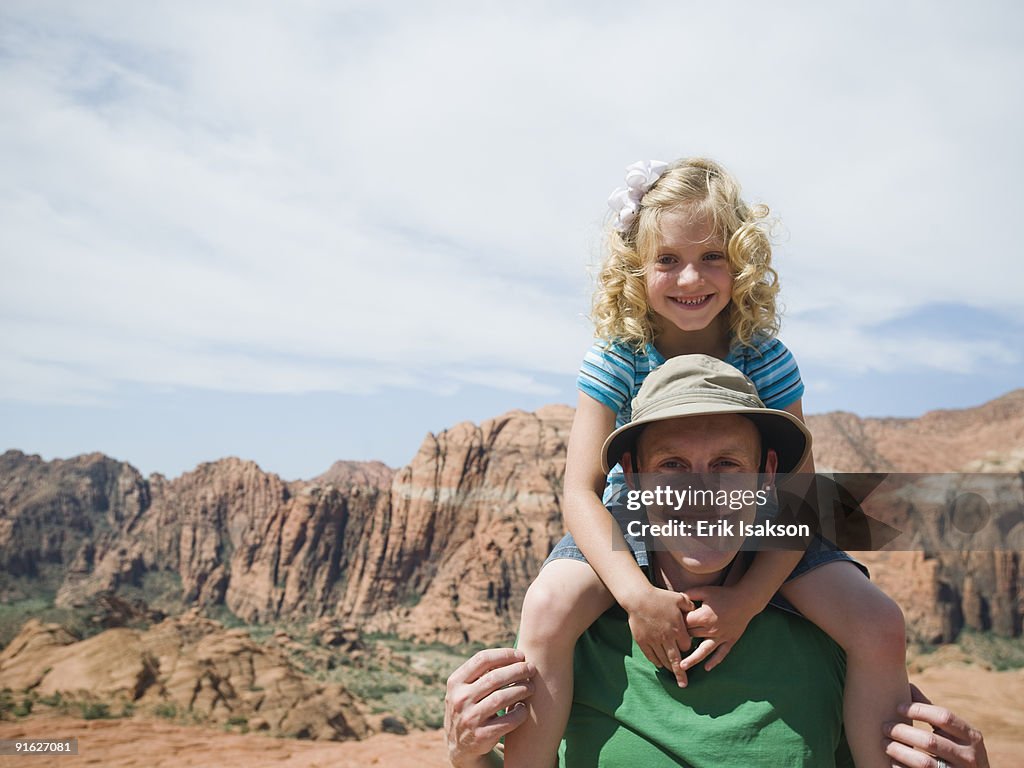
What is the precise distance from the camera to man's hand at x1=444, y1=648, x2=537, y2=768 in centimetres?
198

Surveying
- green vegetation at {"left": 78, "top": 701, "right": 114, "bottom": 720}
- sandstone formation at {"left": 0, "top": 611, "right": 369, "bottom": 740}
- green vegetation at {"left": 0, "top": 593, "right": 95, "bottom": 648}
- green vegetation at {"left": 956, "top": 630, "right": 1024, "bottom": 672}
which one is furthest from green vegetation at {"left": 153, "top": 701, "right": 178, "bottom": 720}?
green vegetation at {"left": 956, "top": 630, "right": 1024, "bottom": 672}

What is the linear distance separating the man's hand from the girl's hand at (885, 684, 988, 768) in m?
0.95

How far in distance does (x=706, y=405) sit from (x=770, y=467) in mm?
408

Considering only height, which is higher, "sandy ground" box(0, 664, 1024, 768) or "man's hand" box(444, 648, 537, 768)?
"man's hand" box(444, 648, 537, 768)

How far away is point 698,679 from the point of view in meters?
2.04

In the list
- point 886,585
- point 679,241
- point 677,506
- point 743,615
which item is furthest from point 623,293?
point 886,585

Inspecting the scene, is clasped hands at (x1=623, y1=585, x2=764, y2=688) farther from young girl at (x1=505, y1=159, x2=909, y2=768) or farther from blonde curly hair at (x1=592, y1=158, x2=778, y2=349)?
blonde curly hair at (x1=592, y1=158, x2=778, y2=349)

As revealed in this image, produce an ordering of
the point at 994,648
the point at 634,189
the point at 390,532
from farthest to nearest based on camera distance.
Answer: the point at 390,532
the point at 994,648
the point at 634,189

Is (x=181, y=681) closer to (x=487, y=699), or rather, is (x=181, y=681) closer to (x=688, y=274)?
(x=487, y=699)

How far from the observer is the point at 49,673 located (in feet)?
63.8

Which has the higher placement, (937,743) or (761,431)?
(761,431)

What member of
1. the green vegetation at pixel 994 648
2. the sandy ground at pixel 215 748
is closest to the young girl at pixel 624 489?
the sandy ground at pixel 215 748

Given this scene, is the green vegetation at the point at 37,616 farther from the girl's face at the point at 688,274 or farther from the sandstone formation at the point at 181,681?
the girl's face at the point at 688,274

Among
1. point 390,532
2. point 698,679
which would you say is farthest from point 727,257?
point 390,532
